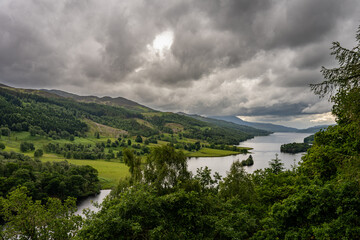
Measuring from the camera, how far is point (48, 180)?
5550cm

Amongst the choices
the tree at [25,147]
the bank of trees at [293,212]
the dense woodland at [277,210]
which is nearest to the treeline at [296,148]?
the dense woodland at [277,210]

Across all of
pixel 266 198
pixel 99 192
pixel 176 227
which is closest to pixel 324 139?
pixel 266 198

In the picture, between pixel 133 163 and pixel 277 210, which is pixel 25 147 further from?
pixel 277 210

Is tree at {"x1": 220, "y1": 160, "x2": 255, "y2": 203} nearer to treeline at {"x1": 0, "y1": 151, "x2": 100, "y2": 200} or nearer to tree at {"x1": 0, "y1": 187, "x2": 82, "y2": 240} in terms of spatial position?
tree at {"x1": 0, "y1": 187, "x2": 82, "y2": 240}

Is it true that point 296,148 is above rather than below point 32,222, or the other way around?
below

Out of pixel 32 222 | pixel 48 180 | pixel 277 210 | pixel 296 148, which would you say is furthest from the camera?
pixel 296 148

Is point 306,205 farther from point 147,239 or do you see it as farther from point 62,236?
point 62,236

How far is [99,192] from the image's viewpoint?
65.0 m

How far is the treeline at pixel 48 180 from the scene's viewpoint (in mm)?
48950

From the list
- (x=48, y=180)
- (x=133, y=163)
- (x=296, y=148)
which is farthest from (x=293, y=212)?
(x=296, y=148)

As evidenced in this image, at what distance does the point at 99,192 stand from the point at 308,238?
68656 mm

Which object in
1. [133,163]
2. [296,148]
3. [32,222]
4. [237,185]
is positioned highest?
[133,163]

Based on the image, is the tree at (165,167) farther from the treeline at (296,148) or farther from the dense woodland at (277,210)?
the treeline at (296,148)

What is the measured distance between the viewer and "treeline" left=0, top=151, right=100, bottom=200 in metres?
49.0
